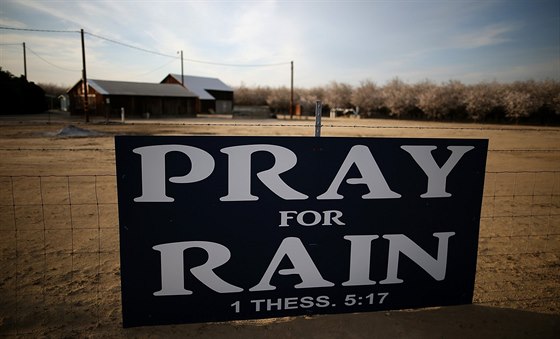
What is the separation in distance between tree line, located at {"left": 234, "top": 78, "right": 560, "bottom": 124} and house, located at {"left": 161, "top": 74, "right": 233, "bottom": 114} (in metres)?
13.4

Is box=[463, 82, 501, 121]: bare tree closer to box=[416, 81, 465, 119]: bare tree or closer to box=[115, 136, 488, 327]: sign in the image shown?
box=[416, 81, 465, 119]: bare tree

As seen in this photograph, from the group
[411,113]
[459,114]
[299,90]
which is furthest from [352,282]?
[299,90]

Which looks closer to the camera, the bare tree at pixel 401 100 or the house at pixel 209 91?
the bare tree at pixel 401 100

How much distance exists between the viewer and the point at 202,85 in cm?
5622

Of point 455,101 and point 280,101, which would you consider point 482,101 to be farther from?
point 280,101

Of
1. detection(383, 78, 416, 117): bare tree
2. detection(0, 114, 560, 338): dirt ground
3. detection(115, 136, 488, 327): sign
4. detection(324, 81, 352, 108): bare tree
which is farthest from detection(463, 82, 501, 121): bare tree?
detection(115, 136, 488, 327): sign

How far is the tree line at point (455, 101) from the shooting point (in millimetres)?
35281

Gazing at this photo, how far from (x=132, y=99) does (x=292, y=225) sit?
40472 millimetres

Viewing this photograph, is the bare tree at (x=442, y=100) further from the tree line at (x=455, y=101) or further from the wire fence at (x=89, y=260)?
the wire fence at (x=89, y=260)

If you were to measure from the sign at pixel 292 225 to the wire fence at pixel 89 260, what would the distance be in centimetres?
87

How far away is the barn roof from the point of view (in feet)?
175

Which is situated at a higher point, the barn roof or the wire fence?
the barn roof

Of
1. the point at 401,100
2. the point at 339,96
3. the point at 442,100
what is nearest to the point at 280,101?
the point at 339,96

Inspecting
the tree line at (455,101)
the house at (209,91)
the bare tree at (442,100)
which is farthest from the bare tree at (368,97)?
the house at (209,91)
